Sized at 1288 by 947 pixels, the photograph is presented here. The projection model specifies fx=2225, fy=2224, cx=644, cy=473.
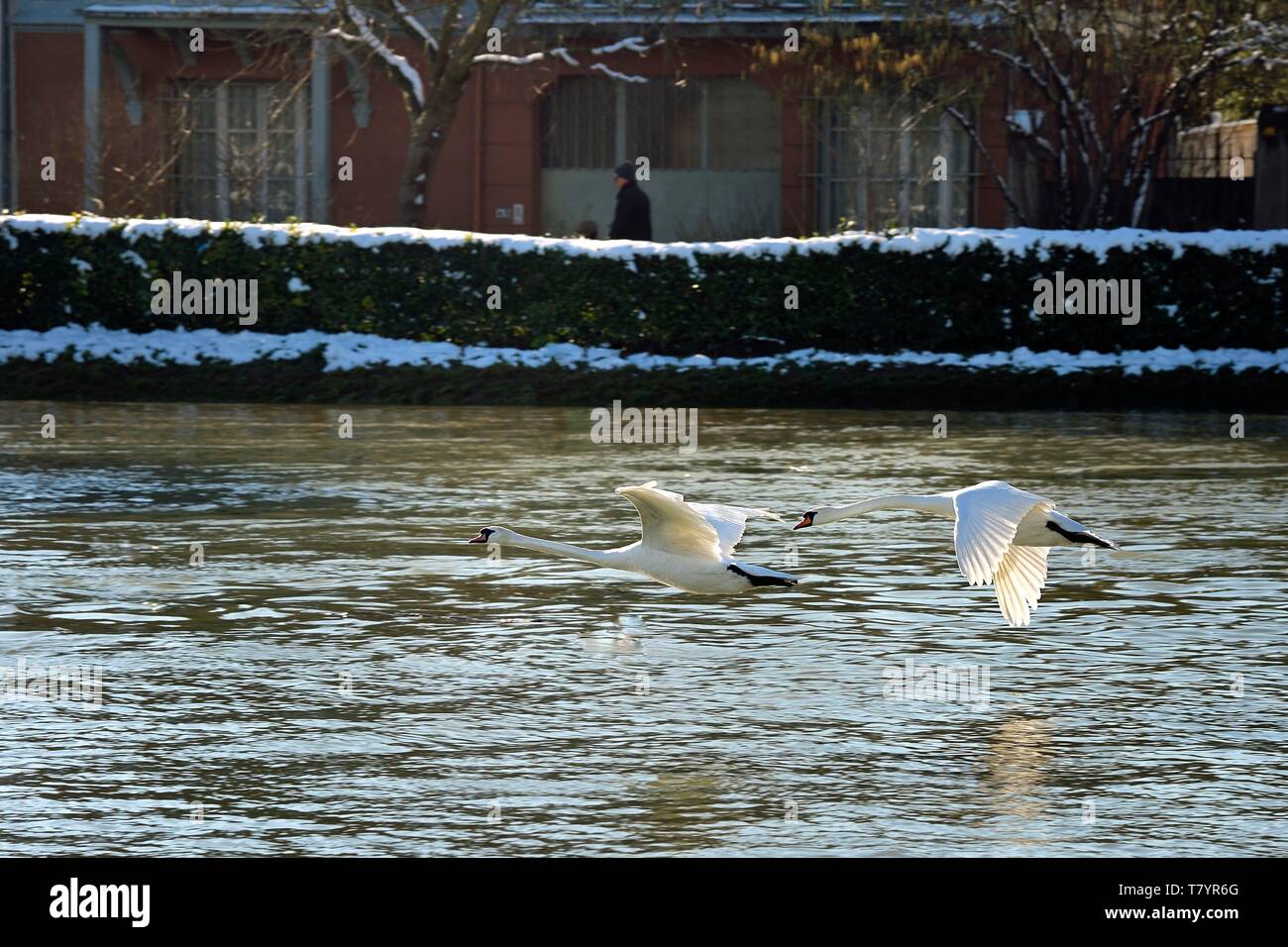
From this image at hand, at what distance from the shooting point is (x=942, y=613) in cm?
1100

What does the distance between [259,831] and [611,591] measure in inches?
197

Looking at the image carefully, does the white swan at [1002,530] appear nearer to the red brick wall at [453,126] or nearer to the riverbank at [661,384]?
the riverbank at [661,384]

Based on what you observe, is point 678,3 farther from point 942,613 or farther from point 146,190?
point 942,613

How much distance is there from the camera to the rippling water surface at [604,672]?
712cm

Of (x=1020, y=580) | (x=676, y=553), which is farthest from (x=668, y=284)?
(x=676, y=553)

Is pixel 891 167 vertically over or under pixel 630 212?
over

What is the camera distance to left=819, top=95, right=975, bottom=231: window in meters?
30.2

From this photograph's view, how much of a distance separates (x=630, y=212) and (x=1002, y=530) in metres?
18.3

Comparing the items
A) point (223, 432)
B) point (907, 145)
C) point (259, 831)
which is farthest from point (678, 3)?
point (259, 831)

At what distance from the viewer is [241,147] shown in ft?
112

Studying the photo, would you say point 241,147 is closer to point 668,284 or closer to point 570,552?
point 668,284

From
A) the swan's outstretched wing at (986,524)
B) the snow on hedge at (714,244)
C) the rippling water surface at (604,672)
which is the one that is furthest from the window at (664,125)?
the swan's outstretched wing at (986,524)

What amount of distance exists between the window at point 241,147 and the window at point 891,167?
7801 millimetres

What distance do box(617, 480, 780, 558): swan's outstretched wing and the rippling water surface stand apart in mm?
499
